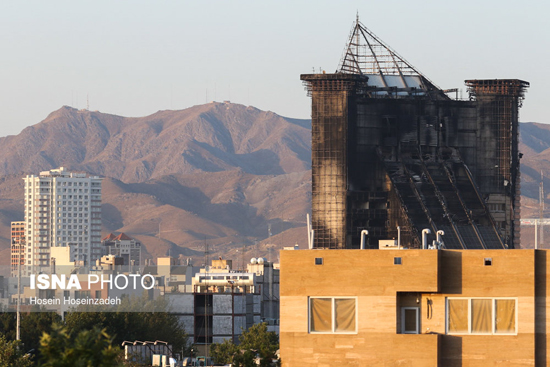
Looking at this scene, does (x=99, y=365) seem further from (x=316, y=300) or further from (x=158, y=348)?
(x=158, y=348)

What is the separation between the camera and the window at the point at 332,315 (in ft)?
185

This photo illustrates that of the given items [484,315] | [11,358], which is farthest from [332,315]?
[11,358]

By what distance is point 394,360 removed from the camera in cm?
5594

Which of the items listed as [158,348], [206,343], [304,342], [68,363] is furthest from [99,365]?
[206,343]

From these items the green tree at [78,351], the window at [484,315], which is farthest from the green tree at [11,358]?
the green tree at [78,351]

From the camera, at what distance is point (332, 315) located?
5694cm

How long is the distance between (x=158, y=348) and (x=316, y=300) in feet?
265

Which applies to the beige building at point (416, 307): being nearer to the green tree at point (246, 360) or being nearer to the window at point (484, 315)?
the window at point (484, 315)

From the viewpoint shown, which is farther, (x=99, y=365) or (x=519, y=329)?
(x=519, y=329)

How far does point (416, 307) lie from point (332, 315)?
369 cm

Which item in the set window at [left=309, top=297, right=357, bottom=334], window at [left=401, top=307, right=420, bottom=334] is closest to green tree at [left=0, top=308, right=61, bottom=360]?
window at [left=309, top=297, right=357, bottom=334]

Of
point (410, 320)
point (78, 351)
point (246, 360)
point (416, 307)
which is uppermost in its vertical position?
point (78, 351)

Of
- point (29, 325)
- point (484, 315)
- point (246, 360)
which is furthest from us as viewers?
point (29, 325)

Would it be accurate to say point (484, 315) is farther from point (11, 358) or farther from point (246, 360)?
point (11, 358)
